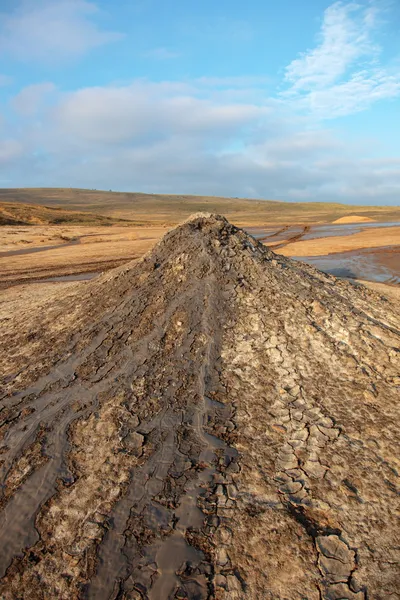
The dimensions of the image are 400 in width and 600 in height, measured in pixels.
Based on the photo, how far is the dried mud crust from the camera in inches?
117

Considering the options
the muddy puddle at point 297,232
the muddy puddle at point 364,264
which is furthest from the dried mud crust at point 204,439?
the muddy puddle at point 297,232

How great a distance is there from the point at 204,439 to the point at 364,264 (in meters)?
16.6

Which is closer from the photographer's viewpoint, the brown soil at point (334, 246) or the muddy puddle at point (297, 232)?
the brown soil at point (334, 246)

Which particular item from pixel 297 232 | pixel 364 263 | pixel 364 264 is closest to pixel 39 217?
pixel 297 232

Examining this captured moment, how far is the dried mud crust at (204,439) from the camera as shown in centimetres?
297

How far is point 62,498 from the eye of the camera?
3635 millimetres

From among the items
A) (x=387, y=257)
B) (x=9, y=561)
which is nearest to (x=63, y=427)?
(x=9, y=561)

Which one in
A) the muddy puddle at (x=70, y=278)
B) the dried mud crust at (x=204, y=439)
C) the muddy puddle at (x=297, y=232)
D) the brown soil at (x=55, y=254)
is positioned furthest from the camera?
the muddy puddle at (x=297, y=232)

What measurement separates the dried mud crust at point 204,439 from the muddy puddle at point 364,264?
8.77 m

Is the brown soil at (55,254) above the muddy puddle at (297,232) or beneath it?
beneath

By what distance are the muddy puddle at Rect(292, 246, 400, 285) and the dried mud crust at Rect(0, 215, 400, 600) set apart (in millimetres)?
8769

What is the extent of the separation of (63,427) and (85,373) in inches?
43.5

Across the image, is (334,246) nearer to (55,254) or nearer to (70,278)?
(70,278)

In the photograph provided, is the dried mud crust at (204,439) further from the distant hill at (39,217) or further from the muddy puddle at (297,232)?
the distant hill at (39,217)
